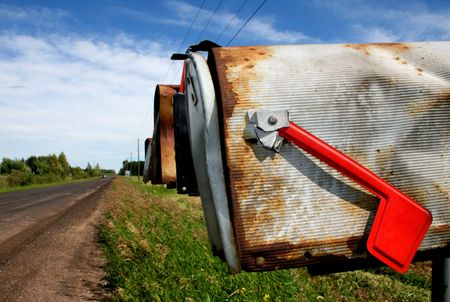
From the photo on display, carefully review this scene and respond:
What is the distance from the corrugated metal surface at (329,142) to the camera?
0.98 metres

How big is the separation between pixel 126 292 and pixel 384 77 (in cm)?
366

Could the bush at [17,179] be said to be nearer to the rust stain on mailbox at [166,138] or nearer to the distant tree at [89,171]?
the rust stain on mailbox at [166,138]

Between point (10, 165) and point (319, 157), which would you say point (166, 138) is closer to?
point (319, 157)

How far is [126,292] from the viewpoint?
398 centimetres

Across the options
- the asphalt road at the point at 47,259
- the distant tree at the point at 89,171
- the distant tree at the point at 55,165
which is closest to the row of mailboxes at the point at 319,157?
the asphalt road at the point at 47,259

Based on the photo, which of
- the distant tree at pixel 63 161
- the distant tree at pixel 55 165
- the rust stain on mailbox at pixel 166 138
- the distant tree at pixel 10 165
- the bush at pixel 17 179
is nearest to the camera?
the rust stain on mailbox at pixel 166 138

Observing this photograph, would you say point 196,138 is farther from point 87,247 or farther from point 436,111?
point 87,247

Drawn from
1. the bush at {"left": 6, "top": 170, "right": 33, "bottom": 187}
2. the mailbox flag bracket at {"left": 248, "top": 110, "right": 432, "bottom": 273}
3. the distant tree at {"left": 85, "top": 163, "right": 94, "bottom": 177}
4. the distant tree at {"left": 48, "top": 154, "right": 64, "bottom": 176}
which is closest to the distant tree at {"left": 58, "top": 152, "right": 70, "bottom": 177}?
the distant tree at {"left": 48, "top": 154, "right": 64, "bottom": 176}

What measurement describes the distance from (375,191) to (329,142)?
0.17 m

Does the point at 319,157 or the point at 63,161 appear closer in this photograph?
the point at 319,157

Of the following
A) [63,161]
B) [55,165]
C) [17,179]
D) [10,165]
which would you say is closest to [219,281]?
[17,179]

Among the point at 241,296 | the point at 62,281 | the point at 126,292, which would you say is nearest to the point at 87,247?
the point at 62,281

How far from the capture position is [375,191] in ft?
3.23

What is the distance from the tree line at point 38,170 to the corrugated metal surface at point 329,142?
49.5 metres
